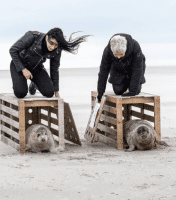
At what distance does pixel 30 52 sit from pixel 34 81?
0.51 metres

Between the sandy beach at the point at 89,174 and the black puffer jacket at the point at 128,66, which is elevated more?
the black puffer jacket at the point at 128,66

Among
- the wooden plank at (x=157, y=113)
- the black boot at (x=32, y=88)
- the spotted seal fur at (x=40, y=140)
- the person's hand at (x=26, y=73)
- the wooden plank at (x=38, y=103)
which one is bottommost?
the spotted seal fur at (x=40, y=140)

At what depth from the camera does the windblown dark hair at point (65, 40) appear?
498 cm

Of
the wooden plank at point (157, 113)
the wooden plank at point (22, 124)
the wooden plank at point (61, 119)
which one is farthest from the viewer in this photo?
the wooden plank at point (157, 113)

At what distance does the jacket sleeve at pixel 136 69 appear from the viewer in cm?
519

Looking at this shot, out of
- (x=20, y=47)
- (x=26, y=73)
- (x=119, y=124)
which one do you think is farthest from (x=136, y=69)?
(x=20, y=47)

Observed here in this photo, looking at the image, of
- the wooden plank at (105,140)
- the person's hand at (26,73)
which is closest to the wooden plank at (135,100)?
the wooden plank at (105,140)

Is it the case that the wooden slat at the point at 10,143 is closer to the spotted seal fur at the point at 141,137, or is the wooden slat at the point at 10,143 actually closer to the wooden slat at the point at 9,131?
the wooden slat at the point at 9,131

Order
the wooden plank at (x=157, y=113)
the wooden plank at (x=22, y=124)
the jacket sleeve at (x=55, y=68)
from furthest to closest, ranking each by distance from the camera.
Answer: the jacket sleeve at (x=55, y=68)
the wooden plank at (x=157, y=113)
the wooden plank at (x=22, y=124)

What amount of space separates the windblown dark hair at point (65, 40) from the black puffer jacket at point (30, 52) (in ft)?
0.51

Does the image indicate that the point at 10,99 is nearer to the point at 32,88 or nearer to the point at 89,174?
the point at 32,88

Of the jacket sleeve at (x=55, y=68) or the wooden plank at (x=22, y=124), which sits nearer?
the wooden plank at (x=22, y=124)

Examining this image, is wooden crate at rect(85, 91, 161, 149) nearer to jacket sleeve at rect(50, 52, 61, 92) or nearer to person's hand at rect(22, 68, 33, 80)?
jacket sleeve at rect(50, 52, 61, 92)

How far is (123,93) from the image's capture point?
18.3ft
